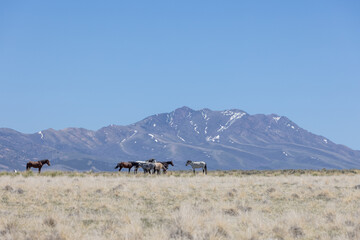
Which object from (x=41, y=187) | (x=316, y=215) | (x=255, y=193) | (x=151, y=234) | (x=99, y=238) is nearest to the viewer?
(x=99, y=238)

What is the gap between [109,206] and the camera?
64.8 feet

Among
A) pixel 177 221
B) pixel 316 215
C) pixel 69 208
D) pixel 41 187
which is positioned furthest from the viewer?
pixel 41 187

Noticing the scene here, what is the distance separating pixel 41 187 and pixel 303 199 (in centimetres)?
1457

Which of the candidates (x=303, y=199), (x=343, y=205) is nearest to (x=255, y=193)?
(x=303, y=199)

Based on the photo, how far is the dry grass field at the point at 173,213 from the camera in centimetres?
1392

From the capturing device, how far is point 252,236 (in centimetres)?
1354

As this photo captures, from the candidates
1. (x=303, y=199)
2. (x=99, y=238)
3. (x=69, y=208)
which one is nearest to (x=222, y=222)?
(x=99, y=238)

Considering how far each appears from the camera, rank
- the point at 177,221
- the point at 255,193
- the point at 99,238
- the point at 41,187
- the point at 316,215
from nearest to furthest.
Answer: the point at 99,238, the point at 177,221, the point at 316,215, the point at 255,193, the point at 41,187

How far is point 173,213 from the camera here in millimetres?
17547

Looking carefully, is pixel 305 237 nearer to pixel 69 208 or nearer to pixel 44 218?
pixel 44 218

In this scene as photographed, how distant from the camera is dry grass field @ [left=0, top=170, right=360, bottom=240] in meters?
13.9

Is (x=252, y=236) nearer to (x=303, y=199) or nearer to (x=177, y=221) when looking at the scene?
(x=177, y=221)

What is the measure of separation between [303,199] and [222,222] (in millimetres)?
9696

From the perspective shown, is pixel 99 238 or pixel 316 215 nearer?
pixel 99 238
